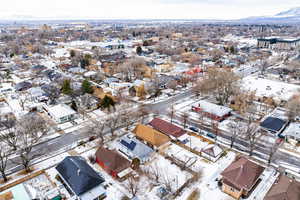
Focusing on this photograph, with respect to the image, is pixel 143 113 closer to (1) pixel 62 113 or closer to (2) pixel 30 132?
(1) pixel 62 113

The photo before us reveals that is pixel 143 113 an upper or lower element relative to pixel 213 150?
upper

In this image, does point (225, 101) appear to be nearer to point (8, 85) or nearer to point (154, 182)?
point (154, 182)

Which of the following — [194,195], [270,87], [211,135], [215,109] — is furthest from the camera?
[270,87]

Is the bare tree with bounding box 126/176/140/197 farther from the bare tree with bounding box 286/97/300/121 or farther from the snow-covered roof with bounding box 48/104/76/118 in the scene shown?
the bare tree with bounding box 286/97/300/121

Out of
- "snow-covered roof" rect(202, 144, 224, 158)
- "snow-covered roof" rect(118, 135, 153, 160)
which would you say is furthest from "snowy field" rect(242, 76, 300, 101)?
"snow-covered roof" rect(118, 135, 153, 160)

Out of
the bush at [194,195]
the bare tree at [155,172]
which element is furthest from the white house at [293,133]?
the bare tree at [155,172]

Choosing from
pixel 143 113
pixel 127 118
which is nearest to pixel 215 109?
pixel 143 113
